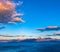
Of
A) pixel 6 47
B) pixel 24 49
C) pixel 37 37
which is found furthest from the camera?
pixel 6 47

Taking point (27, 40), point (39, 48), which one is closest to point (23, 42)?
point (27, 40)

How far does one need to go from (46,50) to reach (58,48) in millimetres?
308

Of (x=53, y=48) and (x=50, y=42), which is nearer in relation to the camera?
(x=50, y=42)

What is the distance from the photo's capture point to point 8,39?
14.4 feet

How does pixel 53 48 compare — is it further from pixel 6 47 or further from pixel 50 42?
pixel 6 47

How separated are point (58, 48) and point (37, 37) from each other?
671 millimetres

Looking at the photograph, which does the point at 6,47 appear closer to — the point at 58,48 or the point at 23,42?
the point at 23,42

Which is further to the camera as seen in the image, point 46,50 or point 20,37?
point 46,50

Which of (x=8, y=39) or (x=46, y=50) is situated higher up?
(x=8, y=39)

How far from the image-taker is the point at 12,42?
4.38 m

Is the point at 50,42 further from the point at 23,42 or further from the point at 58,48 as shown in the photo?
the point at 23,42

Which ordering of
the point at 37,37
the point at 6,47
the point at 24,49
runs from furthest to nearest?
1. the point at 6,47
2. the point at 24,49
3. the point at 37,37

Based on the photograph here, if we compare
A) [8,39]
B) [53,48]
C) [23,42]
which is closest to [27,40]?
[23,42]

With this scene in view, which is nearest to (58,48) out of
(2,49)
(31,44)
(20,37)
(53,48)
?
(53,48)
